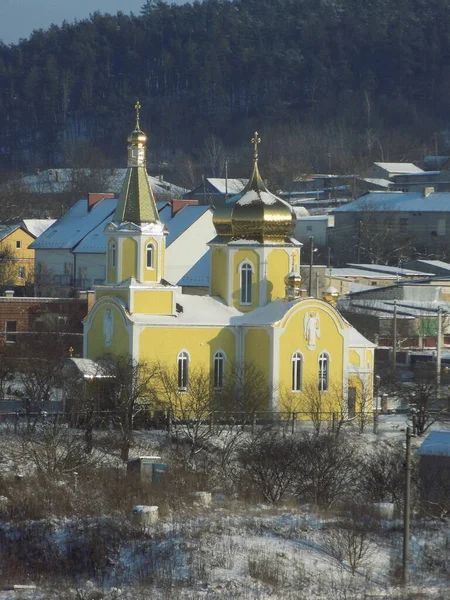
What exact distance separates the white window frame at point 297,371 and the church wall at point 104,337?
9.02 ft

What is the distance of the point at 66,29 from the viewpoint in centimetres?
13912

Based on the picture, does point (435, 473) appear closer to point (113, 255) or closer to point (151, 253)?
point (151, 253)

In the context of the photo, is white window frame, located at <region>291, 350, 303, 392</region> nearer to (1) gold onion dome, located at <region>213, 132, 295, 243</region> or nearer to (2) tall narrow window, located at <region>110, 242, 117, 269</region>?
(1) gold onion dome, located at <region>213, 132, 295, 243</region>

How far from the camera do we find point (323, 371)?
106 ft

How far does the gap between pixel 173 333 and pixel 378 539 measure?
980 cm

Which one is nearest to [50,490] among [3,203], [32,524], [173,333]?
[32,524]

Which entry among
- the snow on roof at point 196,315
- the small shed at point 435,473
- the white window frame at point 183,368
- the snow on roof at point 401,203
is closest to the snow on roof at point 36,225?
the snow on roof at point 401,203

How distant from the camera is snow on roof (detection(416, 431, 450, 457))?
25.4 meters

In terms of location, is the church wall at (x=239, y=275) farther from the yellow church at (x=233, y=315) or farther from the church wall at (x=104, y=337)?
the church wall at (x=104, y=337)

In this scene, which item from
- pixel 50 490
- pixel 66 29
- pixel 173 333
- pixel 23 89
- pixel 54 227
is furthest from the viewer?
pixel 66 29

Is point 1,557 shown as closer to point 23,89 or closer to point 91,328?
point 91,328

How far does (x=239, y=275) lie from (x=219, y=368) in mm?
1832

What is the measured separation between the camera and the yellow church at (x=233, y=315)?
104ft

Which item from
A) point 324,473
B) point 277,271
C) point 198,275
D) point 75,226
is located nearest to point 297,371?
point 277,271
